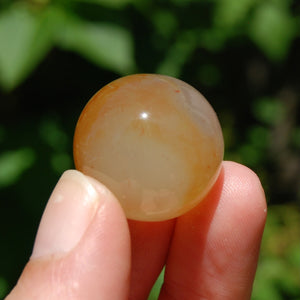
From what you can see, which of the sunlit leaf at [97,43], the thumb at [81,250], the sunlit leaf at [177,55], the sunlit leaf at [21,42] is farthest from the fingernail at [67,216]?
the sunlit leaf at [177,55]

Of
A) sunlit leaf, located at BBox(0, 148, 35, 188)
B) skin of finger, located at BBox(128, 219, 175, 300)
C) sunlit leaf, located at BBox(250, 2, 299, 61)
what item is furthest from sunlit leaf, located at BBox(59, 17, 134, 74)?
sunlit leaf, located at BBox(250, 2, 299, 61)

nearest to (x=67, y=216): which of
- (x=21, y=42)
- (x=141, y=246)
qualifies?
(x=141, y=246)

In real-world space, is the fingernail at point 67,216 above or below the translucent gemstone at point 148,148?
below

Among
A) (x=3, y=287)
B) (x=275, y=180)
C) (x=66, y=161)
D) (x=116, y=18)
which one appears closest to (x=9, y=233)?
(x=3, y=287)

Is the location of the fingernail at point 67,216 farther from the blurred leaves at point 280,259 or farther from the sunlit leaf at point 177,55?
the blurred leaves at point 280,259

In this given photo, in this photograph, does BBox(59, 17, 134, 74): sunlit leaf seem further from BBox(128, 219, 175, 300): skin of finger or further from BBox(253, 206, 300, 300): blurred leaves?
BBox(253, 206, 300, 300): blurred leaves

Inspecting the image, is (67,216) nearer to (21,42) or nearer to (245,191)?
(245,191)
